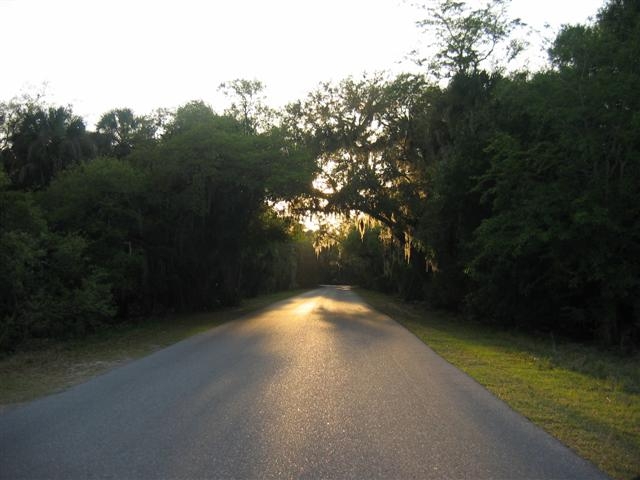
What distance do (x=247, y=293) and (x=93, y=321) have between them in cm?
2901

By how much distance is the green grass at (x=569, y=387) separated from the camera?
579cm

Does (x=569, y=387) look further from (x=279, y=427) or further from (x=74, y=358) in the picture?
(x=74, y=358)

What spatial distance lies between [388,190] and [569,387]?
2185 cm

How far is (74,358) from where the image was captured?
A: 13.2 m

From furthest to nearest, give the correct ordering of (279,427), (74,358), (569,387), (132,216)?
(132,216) < (74,358) < (569,387) < (279,427)

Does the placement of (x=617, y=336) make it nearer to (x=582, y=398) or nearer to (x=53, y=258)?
(x=582, y=398)

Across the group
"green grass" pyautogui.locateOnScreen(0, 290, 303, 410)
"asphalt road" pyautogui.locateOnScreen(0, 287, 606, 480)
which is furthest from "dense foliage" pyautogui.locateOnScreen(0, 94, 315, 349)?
"asphalt road" pyautogui.locateOnScreen(0, 287, 606, 480)

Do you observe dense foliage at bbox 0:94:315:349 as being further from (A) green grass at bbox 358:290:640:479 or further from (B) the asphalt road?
(A) green grass at bbox 358:290:640:479

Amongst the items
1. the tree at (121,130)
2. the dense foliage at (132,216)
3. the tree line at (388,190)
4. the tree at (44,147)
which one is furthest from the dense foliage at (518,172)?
the tree at (44,147)

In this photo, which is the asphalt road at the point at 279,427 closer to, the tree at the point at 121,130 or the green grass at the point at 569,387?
the green grass at the point at 569,387

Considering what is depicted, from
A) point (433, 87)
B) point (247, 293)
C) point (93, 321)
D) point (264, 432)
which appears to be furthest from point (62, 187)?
point (247, 293)

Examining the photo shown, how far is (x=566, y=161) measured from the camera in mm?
16844

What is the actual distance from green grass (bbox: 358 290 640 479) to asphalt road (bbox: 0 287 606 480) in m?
0.32


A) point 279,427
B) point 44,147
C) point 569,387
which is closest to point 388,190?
point 44,147
